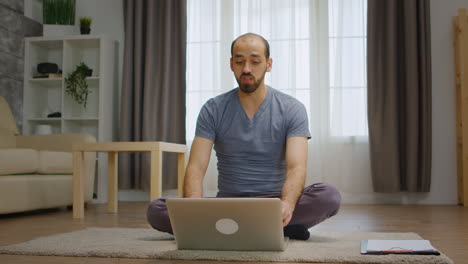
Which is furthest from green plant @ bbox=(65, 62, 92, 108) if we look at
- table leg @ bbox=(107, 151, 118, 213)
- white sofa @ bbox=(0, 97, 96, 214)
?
table leg @ bbox=(107, 151, 118, 213)

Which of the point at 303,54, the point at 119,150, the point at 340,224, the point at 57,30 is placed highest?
the point at 57,30

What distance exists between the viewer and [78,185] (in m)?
3.06

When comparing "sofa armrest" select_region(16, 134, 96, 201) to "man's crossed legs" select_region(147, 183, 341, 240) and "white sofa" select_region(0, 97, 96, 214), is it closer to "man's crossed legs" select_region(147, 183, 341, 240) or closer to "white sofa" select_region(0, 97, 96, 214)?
"white sofa" select_region(0, 97, 96, 214)

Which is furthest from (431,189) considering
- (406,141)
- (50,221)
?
(50,221)

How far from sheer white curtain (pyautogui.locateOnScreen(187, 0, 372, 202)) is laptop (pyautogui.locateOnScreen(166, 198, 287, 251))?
263 centimetres

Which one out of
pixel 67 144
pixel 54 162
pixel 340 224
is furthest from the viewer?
pixel 67 144

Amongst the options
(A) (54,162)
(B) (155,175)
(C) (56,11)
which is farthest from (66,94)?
(B) (155,175)

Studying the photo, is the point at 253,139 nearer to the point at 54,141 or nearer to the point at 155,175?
the point at 155,175

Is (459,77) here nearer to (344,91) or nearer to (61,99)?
(344,91)

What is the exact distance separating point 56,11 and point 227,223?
362 centimetres

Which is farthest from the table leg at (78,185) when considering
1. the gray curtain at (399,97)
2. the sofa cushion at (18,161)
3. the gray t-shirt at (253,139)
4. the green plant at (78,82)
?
the gray curtain at (399,97)

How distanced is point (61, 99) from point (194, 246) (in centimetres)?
338

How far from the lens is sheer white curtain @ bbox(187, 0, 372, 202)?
4.21 metres

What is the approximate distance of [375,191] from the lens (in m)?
4.09
